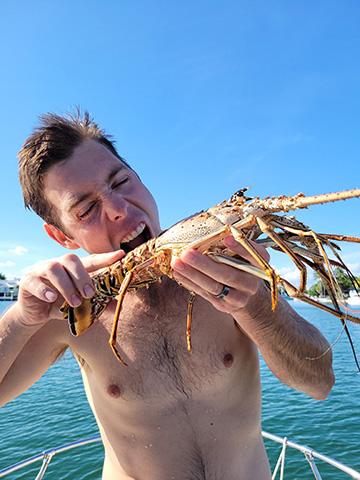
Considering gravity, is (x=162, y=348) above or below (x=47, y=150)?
below

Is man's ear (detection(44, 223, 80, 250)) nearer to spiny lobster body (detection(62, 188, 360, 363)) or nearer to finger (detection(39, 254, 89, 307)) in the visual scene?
spiny lobster body (detection(62, 188, 360, 363))

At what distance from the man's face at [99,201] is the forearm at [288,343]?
960mm

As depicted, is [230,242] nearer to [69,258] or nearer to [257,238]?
[257,238]

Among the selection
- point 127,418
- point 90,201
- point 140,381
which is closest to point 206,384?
point 140,381

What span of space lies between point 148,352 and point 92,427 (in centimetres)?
738

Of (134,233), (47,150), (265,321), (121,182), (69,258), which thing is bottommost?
(265,321)

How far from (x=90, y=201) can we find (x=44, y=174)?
49 cm

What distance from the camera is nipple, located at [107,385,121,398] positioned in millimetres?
2227

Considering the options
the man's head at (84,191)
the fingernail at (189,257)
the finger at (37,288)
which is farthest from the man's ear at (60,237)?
the fingernail at (189,257)

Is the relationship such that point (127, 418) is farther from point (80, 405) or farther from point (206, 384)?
point (80, 405)

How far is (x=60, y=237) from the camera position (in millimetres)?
2805

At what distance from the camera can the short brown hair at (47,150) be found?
2514 millimetres

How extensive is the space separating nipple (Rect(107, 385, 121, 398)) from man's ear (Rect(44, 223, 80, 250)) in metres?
1.15

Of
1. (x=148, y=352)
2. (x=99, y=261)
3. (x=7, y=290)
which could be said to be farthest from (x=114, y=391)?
(x=7, y=290)
